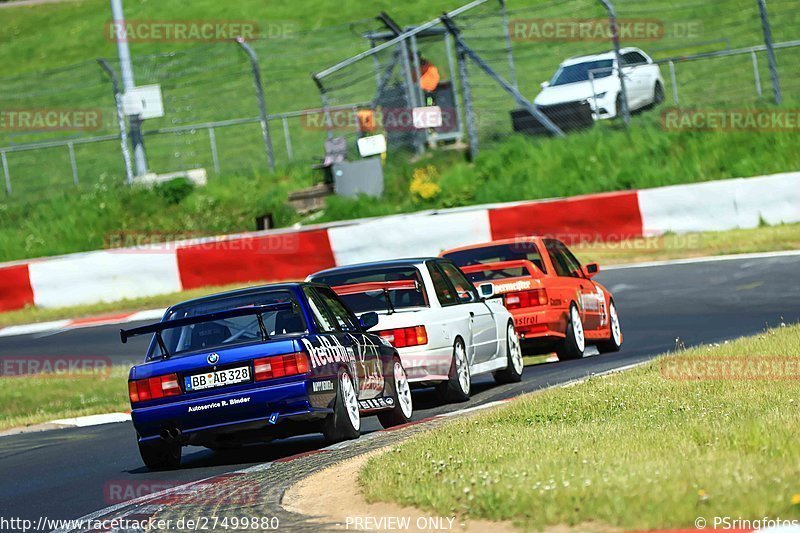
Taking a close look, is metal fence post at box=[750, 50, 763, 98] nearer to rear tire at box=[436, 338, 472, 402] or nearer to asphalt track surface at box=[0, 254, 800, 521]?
asphalt track surface at box=[0, 254, 800, 521]

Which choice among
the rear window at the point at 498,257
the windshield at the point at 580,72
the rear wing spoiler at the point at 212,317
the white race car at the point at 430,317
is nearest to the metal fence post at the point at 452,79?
the windshield at the point at 580,72

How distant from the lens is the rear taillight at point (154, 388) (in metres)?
9.89

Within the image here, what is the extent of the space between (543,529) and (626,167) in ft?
71.8

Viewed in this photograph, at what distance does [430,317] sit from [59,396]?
6.59 meters

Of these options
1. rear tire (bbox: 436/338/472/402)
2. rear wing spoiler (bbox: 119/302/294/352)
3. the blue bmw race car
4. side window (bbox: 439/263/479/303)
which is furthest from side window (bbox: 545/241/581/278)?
rear wing spoiler (bbox: 119/302/294/352)

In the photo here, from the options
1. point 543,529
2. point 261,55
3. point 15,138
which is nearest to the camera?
point 543,529

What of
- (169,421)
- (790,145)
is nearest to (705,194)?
(790,145)

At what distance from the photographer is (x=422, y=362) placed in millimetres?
12227

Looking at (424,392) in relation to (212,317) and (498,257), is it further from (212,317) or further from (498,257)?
(212,317)

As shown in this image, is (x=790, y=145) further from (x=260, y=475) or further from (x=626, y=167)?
(x=260, y=475)

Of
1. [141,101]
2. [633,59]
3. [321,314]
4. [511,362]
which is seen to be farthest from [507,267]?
[141,101]

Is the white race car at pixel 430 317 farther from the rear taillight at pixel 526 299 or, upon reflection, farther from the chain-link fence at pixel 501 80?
the chain-link fence at pixel 501 80

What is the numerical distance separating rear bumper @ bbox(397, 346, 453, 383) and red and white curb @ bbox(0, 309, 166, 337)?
11459 mm

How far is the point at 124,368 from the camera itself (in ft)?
60.7
